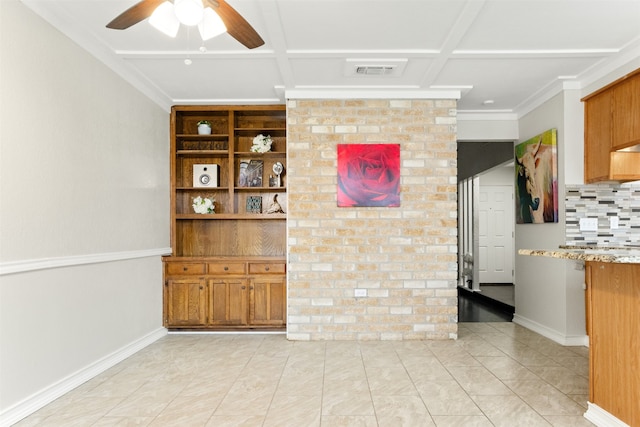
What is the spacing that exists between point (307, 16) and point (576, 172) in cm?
297

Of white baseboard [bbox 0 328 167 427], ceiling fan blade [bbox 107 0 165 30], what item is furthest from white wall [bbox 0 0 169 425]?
ceiling fan blade [bbox 107 0 165 30]

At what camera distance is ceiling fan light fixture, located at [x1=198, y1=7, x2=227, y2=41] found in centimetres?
193

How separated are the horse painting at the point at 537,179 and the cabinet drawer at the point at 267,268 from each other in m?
2.82

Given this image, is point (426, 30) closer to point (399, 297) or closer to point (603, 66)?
point (603, 66)

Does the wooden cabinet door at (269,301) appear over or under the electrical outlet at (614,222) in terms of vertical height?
under

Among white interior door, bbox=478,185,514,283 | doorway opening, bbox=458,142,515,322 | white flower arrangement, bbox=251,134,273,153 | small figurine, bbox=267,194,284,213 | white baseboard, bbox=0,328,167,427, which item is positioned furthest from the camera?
white interior door, bbox=478,185,514,283

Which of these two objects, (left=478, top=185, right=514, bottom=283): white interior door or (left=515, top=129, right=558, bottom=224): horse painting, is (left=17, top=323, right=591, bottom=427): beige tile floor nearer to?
(left=515, top=129, right=558, bottom=224): horse painting

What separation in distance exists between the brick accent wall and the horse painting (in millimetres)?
963

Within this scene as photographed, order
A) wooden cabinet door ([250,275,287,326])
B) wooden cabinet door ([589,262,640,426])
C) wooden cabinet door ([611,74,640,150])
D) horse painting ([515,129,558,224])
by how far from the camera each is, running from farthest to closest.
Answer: wooden cabinet door ([250,275,287,326]) < horse painting ([515,129,558,224]) < wooden cabinet door ([611,74,640,150]) < wooden cabinet door ([589,262,640,426])

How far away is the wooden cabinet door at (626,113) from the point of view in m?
3.02

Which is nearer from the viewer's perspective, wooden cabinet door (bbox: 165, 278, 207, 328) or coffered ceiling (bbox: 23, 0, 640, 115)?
coffered ceiling (bbox: 23, 0, 640, 115)

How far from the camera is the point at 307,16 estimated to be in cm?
262

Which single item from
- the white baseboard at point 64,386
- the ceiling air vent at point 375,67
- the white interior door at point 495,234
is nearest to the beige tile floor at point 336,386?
the white baseboard at point 64,386

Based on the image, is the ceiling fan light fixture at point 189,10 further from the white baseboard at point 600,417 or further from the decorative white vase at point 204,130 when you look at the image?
the white baseboard at point 600,417
